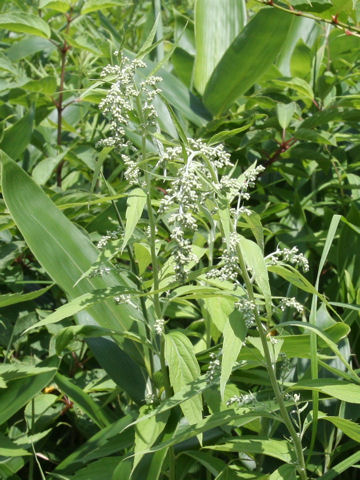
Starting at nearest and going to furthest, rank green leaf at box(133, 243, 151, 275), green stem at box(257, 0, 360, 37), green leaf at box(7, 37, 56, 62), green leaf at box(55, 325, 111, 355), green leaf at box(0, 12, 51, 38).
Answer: green leaf at box(55, 325, 111, 355) → green leaf at box(133, 243, 151, 275) → green stem at box(257, 0, 360, 37) → green leaf at box(0, 12, 51, 38) → green leaf at box(7, 37, 56, 62)

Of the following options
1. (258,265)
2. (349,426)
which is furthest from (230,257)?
(349,426)

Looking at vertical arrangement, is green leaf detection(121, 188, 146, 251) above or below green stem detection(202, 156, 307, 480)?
above

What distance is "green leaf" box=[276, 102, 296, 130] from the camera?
54.1 inches

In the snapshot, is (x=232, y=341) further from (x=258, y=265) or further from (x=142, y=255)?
(x=142, y=255)

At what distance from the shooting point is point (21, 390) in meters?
1.15

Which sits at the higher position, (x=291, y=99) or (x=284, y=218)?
(x=291, y=99)

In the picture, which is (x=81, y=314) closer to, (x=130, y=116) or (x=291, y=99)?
(x=130, y=116)

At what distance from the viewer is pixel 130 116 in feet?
3.42

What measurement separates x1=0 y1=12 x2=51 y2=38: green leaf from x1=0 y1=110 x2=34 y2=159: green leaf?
20 centimetres

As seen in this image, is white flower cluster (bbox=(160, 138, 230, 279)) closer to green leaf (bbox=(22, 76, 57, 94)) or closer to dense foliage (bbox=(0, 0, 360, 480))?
dense foliage (bbox=(0, 0, 360, 480))

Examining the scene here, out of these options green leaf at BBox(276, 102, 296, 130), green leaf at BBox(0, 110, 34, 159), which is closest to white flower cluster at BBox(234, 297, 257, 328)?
green leaf at BBox(276, 102, 296, 130)

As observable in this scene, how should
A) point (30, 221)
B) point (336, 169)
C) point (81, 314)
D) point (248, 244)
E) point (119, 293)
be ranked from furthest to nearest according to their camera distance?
1. point (336, 169)
2. point (81, 314)
3. point (30, 221)
4. point (119, 293)
5. point (248, 244)

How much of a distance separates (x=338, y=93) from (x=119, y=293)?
1039 mm

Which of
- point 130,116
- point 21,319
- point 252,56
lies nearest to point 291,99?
point 252,56
